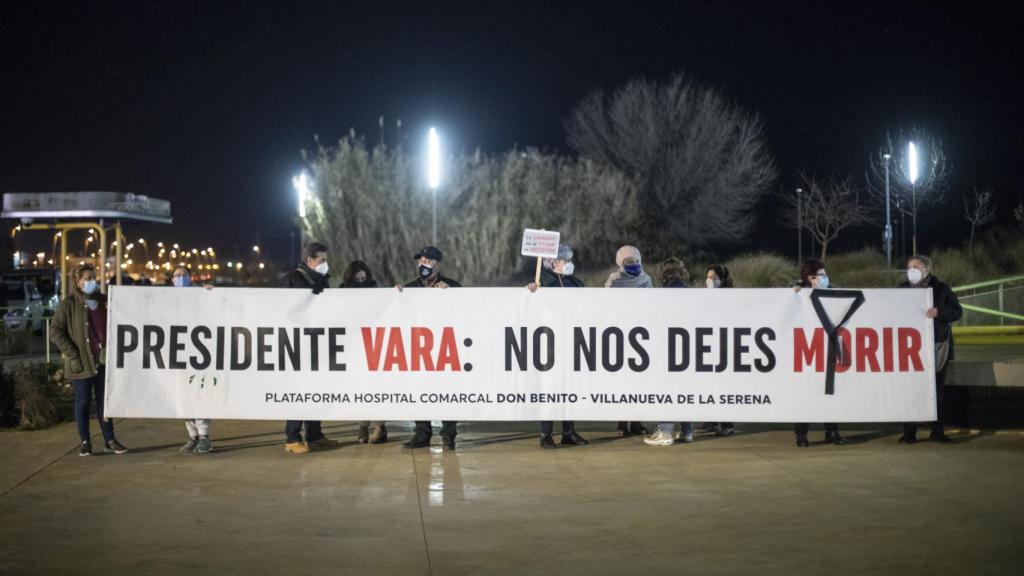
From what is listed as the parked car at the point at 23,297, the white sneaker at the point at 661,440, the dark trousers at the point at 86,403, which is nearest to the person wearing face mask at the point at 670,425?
the white sneaker at the point at 661,440

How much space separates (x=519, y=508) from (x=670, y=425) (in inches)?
121

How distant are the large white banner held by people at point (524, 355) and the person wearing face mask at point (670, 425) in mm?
349

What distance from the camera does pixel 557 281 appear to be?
1097 centimetres

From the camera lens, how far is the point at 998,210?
43312 millimetres

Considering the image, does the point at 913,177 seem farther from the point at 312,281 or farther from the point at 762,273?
the point at 312,281

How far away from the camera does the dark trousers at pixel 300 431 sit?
10242mm

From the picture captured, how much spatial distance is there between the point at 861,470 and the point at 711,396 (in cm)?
165

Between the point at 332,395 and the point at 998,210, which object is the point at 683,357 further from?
the point at 998,210

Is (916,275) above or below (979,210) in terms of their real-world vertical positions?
below

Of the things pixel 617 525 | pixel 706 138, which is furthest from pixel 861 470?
pixel 706 138

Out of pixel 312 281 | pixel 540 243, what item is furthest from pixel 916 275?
pixel 312 281

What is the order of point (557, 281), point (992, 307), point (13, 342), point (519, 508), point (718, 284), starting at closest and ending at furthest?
point (519, 508)
point (557, 281)
point (718, 284)
point (13, 342)
point (992, 307)

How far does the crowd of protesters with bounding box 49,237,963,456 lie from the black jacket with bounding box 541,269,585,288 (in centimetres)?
1

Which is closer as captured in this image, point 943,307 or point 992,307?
point 943,307
